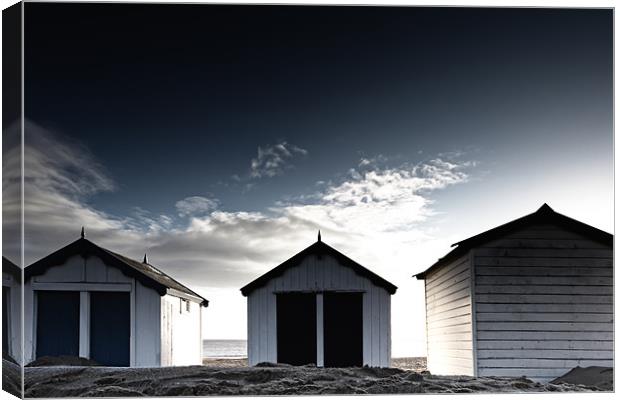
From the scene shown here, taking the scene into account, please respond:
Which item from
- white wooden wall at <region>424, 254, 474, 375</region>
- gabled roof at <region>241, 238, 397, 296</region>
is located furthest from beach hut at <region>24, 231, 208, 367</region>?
white wooden wall at <region>424, 254, 474, 375</region>

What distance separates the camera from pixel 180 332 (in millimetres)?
11656

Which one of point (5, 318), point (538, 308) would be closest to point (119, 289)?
point (5, 318)

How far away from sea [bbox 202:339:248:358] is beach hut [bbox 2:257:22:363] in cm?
192

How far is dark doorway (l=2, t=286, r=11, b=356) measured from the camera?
1064cm

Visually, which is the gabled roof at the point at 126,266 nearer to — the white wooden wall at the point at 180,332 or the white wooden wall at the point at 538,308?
the white wooden wall at the point at 180,332

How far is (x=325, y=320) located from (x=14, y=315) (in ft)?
10.5

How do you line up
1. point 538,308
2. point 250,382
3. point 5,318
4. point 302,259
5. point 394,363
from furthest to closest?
point 394,363 < point 538,308 < point 302,259 < point 250,382 < point 5,318

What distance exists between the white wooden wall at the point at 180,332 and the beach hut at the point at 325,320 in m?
0.56

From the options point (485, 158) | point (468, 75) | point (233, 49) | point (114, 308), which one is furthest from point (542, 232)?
point (114, 308)

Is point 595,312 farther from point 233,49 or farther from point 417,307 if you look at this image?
point 233,49

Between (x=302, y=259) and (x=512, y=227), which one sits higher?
(x=512, y=227)

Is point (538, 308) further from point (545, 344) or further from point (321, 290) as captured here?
point (321, 290)

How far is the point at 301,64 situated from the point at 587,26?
10.2 ft

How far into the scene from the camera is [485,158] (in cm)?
1161
